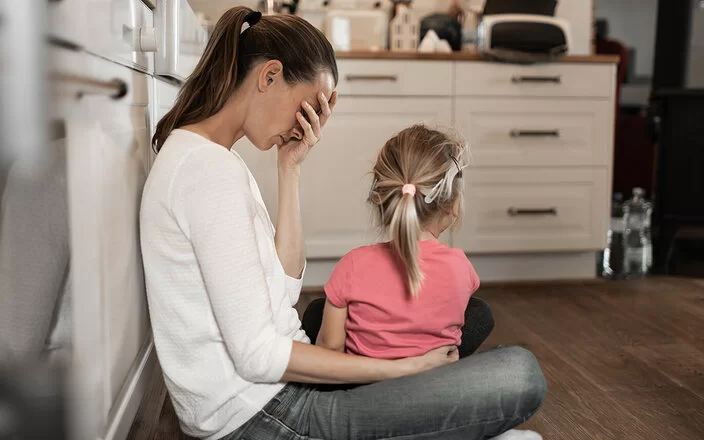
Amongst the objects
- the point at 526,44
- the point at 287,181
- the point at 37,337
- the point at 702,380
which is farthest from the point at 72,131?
the point at 526,44

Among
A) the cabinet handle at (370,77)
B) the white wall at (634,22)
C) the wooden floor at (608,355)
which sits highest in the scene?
the white wall at (634,22)

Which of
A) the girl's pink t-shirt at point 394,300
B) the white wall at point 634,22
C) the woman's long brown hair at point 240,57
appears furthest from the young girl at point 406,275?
the white wall at point 634,22

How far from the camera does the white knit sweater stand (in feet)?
2.90

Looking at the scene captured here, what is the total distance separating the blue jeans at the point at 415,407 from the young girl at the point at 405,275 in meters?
0.09

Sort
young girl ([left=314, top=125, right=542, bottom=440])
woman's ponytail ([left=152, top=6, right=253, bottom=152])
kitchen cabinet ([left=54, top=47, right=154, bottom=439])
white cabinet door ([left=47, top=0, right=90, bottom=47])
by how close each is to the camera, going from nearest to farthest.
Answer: white cabinet door ([left=47, top=0, right=90, bottom=47]), kitchen cabinet ([left=54, top=47, right=154, bottom=439]), woman's ponytail ([left=152, top=6, right=253, bottom=152]), young girl ([left=314, top=125, right=542, bottom=440])

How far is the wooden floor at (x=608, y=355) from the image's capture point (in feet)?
4.89

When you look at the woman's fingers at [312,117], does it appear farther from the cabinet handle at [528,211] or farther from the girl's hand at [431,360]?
the cabinet handle at [528,211]

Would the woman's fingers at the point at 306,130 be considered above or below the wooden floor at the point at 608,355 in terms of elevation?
above

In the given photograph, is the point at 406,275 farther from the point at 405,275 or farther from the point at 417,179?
the point at 417,179

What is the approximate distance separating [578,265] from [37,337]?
105 inches

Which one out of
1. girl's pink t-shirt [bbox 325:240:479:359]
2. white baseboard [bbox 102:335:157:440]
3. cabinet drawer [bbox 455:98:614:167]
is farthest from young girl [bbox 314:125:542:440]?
cabinet drawer [bbox 455:98:614:167]

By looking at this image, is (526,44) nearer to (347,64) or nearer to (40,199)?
(347,64)

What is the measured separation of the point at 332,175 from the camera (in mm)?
2734

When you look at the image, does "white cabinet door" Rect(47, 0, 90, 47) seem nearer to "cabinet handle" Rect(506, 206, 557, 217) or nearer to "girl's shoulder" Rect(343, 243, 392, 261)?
"girl's shoulder" Rect(343, 243, 392, 261)
